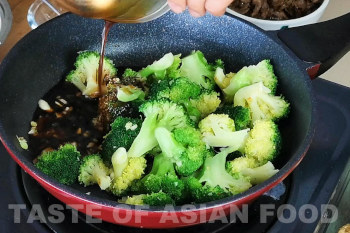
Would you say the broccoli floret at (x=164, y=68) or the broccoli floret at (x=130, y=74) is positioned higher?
the broccoli floret at (x=164, y=68)

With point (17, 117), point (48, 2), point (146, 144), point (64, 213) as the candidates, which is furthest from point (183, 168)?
point (48, 2)

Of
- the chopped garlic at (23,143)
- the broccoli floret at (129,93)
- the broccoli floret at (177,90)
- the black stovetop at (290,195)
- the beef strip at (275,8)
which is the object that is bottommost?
the black stovetop at (290,195)

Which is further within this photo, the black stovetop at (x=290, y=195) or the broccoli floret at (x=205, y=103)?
the broccoli floret at (x=205, y=103)

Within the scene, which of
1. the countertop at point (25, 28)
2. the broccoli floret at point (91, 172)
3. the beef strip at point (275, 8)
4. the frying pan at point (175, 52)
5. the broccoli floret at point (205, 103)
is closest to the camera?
Answer: the frying pan at point (175, 52)

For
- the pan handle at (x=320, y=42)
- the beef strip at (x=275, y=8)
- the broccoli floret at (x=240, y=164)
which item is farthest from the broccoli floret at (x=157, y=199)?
the beef strip at (x=275, y=8)

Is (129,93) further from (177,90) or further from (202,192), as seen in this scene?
(202,192)

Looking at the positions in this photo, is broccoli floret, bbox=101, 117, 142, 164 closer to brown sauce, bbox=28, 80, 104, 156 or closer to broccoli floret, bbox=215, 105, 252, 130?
brown sauce, bbox=28, 80, 104, 156

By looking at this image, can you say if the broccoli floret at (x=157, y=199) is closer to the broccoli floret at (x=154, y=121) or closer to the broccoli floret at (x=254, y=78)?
the broccoli floret at (x=154, y=121)

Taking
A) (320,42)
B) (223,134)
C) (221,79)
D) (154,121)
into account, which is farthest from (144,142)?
(320,42)
